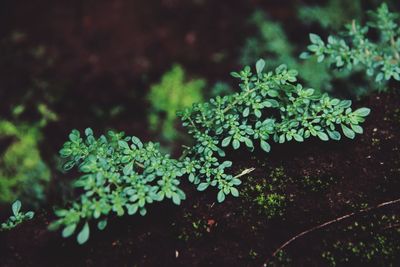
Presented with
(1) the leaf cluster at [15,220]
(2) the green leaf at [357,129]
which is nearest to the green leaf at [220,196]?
(2) the green leaf at [357,129]

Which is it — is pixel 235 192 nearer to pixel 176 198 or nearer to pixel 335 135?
pixel 176 198

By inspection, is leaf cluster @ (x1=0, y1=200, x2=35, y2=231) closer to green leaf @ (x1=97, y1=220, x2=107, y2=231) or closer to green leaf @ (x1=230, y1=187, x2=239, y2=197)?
green leaf @ (x1=97, y1=220, x2=107, y2=231)

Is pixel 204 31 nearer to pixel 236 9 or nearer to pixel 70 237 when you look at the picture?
pixel 236 9

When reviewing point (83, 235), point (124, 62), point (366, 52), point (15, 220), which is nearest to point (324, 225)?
point (83, 235)

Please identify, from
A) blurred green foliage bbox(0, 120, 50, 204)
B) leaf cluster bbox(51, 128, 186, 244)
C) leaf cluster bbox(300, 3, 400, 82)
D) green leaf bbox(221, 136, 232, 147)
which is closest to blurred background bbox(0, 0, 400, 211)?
blurred green foliage bbox(0, 120, 50, 204)

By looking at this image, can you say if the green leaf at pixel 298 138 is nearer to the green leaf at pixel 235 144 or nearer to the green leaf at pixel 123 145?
the green leaf at pixel 235 144

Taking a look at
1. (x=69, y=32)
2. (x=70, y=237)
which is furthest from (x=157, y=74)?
(x=70, y=237)

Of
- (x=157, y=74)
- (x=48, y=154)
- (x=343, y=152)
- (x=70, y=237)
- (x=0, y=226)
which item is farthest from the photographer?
(x=157, y=74)
